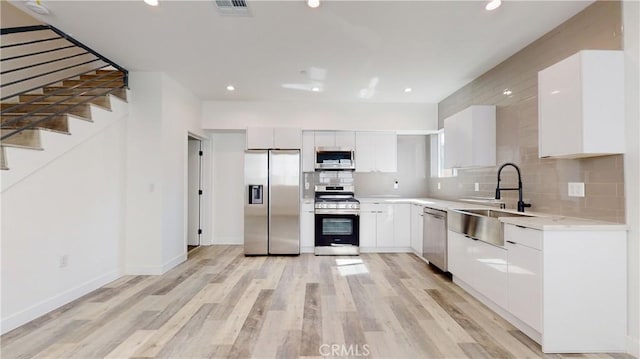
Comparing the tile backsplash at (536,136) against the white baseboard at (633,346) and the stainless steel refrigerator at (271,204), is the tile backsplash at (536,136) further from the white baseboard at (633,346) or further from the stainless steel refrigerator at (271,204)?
the stainless steel refrigerator at (271,204)

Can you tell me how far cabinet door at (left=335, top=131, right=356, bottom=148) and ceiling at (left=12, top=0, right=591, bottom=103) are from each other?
3.95 feet

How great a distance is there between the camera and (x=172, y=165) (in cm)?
420

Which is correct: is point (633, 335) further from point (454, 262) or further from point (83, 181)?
point (83, 181)

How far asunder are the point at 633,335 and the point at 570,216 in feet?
3.01

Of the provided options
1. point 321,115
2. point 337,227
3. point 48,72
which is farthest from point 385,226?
point 48,72

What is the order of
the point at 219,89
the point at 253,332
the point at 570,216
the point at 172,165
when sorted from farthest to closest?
the point at 219,89 < the point at 172,165 < the point at 570,216 < the point at 253,332

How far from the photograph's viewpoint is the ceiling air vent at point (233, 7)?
2.41m

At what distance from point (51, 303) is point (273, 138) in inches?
136

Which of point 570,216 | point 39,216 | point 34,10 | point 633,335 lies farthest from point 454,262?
point 34,10

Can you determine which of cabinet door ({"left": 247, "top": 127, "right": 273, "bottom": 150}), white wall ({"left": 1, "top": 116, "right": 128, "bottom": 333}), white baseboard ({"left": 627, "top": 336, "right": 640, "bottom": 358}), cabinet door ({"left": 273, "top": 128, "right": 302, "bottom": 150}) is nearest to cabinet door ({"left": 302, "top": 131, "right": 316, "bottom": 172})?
cabinet door ({"left": 273, "top": 128, "right": 302, "bottom": 150})

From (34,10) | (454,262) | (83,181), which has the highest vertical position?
(34,10)

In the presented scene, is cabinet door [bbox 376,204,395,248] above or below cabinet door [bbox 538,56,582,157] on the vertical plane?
below

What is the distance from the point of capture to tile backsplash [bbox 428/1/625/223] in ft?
7.42

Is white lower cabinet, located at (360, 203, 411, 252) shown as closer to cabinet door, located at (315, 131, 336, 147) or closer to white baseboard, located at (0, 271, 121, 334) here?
cabinet door, located at (315, 131, 336, 147)
